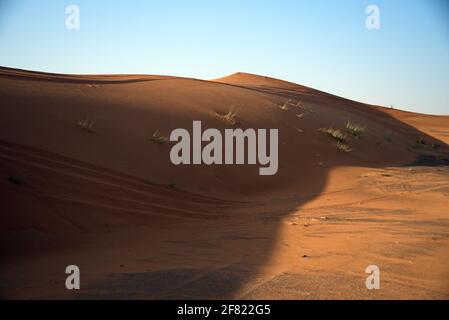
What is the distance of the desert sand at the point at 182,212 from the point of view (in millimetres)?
4496

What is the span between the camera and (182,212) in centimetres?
803

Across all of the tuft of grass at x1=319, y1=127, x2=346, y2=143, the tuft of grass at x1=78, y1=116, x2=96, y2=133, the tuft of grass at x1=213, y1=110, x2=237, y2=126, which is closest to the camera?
the tuft of grass at x1=78, y1=116, x2=96, y2=133

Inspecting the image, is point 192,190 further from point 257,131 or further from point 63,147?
point 257,131

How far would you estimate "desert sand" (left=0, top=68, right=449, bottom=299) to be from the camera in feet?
14.8

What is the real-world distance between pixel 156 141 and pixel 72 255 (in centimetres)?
556

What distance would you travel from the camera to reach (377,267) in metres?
4.80

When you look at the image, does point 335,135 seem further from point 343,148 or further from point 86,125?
point 86,125
